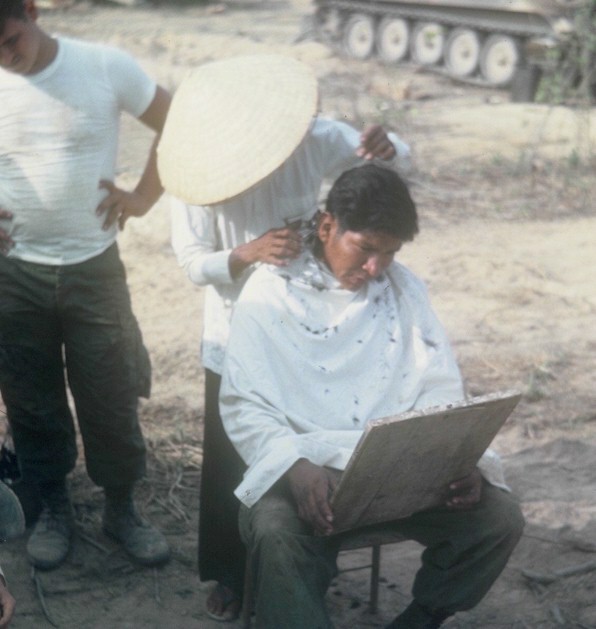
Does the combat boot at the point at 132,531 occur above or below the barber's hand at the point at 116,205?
below

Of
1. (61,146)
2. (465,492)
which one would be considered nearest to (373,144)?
(61,146)

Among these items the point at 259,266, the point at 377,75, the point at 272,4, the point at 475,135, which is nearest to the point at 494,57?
the point at 377,75

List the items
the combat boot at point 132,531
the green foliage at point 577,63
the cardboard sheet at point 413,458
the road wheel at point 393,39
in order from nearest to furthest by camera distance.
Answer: the cardboard sheet at point 413,458 < the combat boot at point 132,531 < the green foliage at point 577,63 < the road wheel at point 393,39

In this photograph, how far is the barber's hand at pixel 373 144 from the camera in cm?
342

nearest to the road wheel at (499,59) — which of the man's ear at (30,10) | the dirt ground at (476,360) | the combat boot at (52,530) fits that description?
the dirt ground at (476,360)

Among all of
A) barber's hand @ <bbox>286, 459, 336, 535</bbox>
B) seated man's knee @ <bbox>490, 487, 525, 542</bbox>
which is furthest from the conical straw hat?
seated man's knee @ <bbox>490, 487, 525, 542</bbox>

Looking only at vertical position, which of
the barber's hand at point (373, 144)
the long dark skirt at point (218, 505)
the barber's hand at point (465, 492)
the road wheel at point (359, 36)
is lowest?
the road wheel at point (359, 36)

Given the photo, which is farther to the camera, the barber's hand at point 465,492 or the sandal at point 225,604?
the sandal at point 225,604

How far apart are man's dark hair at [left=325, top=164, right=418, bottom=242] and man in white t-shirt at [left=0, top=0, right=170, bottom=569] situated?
0.83 m

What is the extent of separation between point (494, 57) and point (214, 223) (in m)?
12.9

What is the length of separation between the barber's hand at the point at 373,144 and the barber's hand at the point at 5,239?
1.07 m

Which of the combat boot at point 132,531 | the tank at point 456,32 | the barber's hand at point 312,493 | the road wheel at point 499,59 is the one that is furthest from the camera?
the road wheel at point 499,59

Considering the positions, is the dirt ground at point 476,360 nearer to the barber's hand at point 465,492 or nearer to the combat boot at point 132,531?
the combat boot at point 132,531

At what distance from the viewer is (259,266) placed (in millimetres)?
3303
